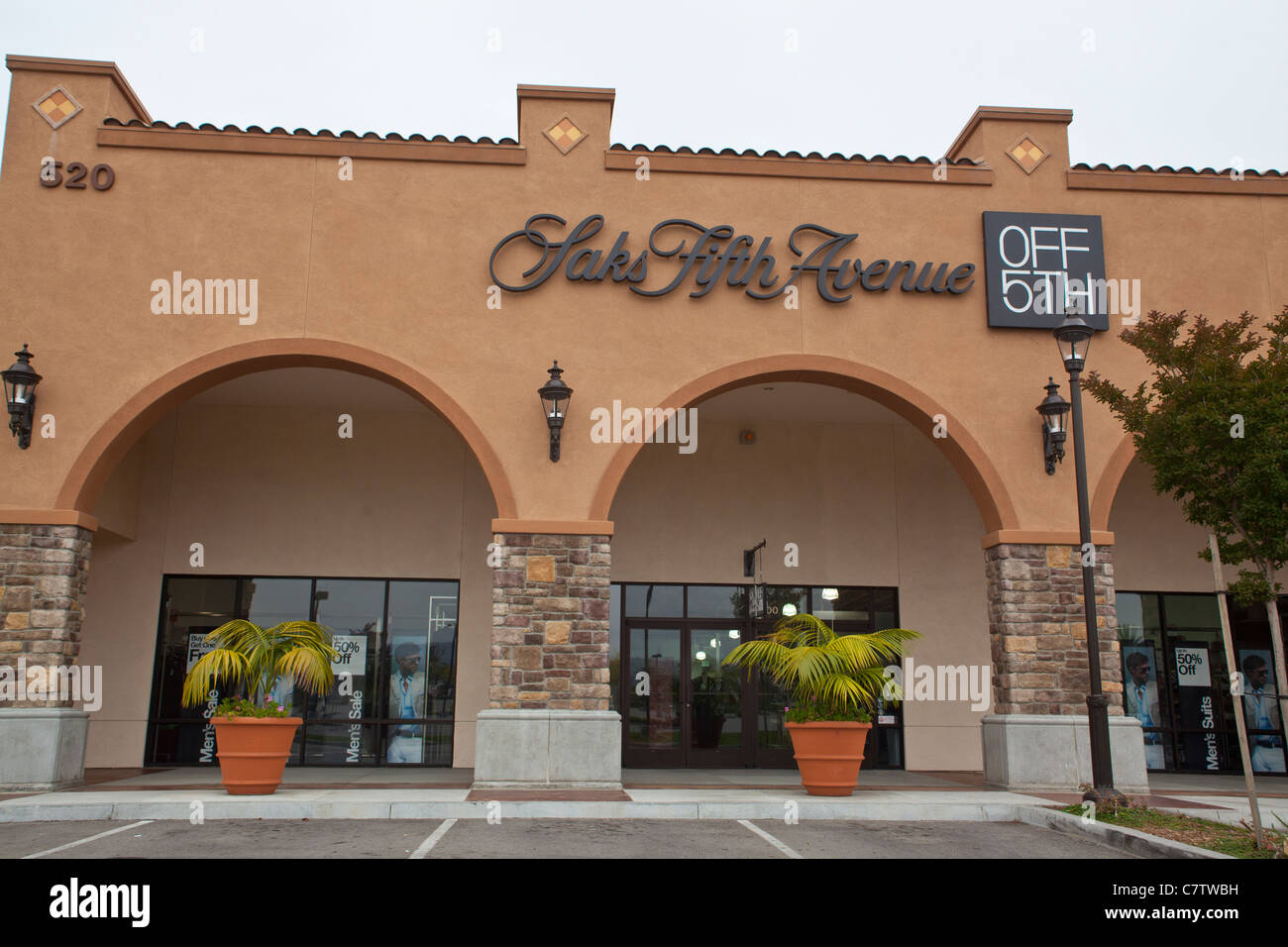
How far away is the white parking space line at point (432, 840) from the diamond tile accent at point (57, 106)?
30.9 feet

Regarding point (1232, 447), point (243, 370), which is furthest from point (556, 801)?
point (1232, 447)

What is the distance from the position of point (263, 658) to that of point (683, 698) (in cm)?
638

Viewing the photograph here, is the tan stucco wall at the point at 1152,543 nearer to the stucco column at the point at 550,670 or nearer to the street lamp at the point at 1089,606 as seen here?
the street lamp at the point at 1089,606

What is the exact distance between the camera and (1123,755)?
11648 mm

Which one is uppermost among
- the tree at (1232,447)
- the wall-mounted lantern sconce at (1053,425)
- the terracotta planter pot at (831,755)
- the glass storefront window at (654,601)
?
the wall-mounted lantern sconce at (1053,425)

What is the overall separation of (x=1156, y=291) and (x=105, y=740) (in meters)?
15.2

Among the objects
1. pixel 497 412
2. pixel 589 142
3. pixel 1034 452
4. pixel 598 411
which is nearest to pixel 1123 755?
pixel 1034 452

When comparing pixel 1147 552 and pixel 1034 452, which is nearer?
pixel 1034 452

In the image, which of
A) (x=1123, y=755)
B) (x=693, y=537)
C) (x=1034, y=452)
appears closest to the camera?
(x=1123, y=755)

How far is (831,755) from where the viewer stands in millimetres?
11258

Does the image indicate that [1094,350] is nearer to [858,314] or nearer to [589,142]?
[858,314]

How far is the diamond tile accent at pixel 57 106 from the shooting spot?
12.3m

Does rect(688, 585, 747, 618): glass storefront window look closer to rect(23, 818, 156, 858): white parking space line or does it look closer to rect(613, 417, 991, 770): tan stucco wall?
rect(613, 417, 991, 770): tan stucco wall

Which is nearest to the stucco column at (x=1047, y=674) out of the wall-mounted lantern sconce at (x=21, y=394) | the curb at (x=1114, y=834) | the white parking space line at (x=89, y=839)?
the curb at (x=1114, y=834)
